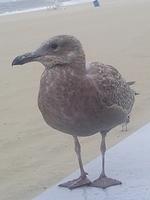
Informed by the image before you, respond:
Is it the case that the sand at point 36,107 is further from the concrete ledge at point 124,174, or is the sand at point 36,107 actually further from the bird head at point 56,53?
the bird head at point 56,53

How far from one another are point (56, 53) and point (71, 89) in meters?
0.13

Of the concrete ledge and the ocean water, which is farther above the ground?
the concrete ledge

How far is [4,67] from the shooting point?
11664 mm

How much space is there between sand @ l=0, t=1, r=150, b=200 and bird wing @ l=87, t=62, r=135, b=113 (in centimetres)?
222

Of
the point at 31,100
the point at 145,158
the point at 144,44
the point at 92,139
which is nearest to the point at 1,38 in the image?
the point at 144,44

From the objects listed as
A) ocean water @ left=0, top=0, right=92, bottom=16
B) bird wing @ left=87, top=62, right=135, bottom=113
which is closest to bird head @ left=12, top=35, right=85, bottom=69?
bird wing @ left=87, top=62, right=135, bottom=113

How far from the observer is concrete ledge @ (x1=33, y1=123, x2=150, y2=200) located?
2205mm

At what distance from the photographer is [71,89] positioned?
213cm

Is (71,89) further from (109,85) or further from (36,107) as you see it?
(36,107)

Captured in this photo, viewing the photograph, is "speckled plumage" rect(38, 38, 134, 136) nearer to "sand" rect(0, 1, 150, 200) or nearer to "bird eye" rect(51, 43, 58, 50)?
"bird eye" rect(51, 43, 58, 50)

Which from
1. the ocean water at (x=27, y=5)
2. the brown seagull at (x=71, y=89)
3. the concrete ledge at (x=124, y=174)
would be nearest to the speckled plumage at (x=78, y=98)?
the brown seagull at (x=71, y=89)

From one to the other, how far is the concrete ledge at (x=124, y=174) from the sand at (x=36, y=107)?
77.0 inches

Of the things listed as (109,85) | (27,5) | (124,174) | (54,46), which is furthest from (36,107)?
(27,5)

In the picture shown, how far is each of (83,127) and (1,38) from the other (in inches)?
588
